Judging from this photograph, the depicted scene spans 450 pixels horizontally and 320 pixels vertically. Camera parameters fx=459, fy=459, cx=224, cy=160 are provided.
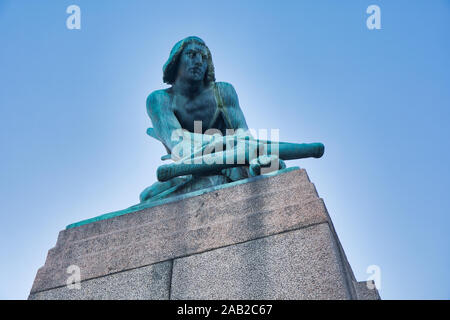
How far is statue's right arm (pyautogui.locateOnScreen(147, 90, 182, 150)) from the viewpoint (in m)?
5.80

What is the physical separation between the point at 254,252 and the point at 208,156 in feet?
4.99

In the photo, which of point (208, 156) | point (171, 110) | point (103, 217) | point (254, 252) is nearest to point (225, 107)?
point (171, 110)

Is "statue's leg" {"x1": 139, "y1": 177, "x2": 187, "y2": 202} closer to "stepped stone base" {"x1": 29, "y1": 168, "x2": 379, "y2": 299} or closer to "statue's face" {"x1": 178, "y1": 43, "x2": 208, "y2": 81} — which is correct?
"stepped stone base" {"x1": 29, "y1": 168, "x2": 379, "y2": 299}

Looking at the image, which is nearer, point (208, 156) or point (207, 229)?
point (207, 229)

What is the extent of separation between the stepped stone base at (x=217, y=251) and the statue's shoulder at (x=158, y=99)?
6.71 ft

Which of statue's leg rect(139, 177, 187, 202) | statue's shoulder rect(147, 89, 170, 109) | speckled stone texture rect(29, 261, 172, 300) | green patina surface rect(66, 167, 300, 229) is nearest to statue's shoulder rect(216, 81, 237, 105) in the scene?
statue's shoulder rect(147, 89, 170, 109)

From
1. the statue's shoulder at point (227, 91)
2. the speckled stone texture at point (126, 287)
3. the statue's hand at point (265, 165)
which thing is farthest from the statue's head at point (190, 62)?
the speckled stone texture at point (126, 287)

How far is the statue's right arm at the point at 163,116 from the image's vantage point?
5.80 metres

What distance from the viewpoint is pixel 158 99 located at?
244 inches

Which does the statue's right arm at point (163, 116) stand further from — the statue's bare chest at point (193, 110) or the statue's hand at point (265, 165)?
the statue's hand at point (265, 165)

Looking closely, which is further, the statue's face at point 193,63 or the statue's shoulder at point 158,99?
the statue's face at point 193,63

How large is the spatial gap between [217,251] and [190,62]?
3.32 m
